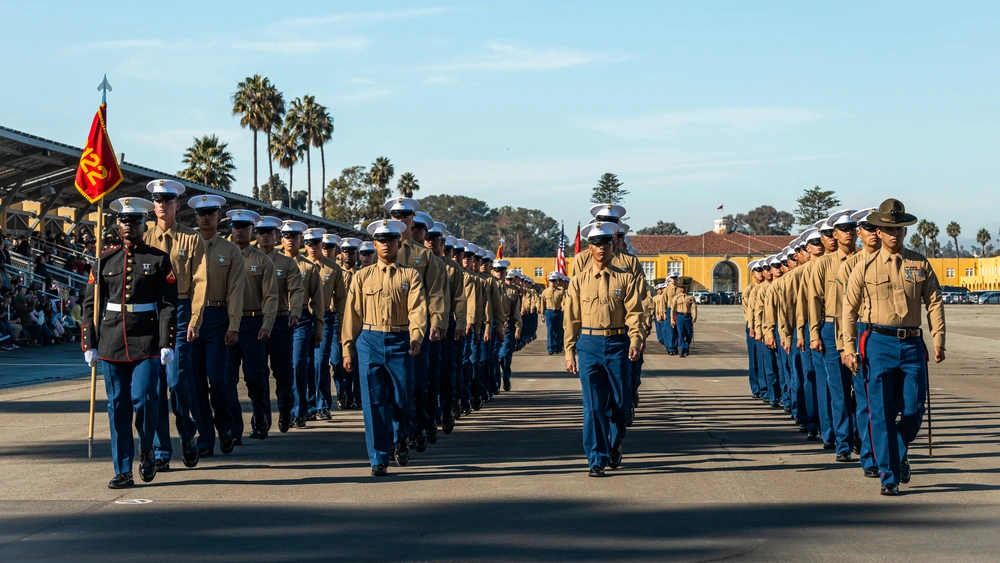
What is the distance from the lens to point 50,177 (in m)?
28.8

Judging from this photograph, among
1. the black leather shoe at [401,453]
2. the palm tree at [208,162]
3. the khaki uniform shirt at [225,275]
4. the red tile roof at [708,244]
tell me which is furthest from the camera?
the red tile roof at [708,244]

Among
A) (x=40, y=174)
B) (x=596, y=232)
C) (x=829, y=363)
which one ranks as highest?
(x=40, y=174)

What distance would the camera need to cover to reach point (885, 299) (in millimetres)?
8805

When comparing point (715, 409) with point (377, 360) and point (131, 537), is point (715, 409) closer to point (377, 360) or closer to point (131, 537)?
point (377, 360)

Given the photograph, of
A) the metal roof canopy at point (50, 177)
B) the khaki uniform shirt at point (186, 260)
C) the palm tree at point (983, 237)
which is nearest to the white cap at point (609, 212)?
the khaki uniform shirt at point (186, 260)

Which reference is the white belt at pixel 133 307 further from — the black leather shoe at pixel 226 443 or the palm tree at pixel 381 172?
the palm tree at pixel 381 172

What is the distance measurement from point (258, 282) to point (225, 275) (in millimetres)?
1083

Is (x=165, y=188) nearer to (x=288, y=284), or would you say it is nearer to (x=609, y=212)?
(x=288, y=284)

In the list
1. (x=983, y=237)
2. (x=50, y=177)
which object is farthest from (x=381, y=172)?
(x=983, y=237)

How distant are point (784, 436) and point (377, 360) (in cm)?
504

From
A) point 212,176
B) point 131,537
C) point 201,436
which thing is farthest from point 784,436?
point 212,176

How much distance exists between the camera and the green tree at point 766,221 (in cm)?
Answer: 17625

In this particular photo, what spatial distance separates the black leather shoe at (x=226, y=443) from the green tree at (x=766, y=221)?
170289 mm

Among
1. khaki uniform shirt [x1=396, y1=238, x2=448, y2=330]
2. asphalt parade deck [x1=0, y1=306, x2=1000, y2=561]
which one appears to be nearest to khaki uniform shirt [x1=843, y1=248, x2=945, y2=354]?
asphalt parade deck [x1=0, y1=306, x2=1000, y2=561]
